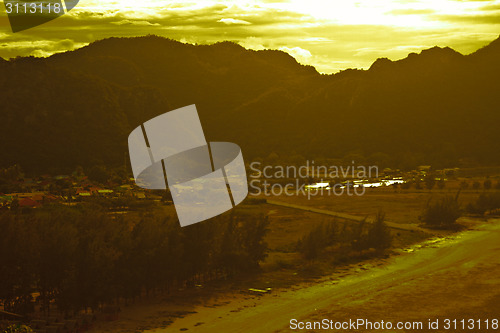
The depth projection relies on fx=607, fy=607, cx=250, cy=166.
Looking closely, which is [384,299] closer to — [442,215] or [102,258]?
[102,258]

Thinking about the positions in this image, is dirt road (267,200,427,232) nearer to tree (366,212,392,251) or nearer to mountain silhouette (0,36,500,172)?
tree (366,212,392,251)

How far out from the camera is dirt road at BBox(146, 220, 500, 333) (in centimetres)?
2180

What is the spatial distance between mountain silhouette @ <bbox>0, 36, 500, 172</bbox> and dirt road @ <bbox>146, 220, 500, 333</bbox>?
56.1 metres

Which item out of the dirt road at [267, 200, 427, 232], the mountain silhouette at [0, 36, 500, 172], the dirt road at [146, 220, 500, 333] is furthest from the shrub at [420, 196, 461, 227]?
the mountain silhouette at [0, 36, 500, 172]

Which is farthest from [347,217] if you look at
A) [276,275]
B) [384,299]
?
[384,299]

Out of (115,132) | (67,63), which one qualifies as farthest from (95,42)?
(115,132)

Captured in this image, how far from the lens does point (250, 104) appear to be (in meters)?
144

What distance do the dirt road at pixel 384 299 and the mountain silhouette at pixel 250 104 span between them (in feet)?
184

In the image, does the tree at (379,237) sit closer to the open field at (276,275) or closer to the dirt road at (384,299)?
the open field at (276,275)

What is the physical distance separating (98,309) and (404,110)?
4066 inches

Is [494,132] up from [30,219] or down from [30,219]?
down

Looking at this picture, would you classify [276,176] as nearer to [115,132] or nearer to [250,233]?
[115,132]

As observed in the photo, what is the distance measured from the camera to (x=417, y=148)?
349 ft

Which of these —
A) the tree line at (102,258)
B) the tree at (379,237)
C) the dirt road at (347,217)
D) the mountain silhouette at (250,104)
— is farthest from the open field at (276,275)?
the mountain silhouette at (250,104)
